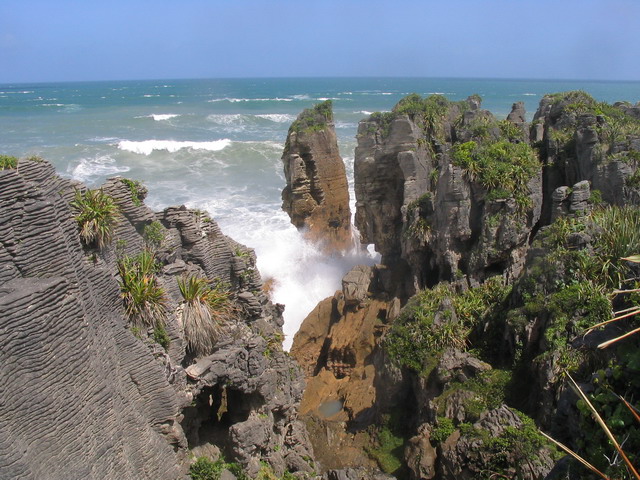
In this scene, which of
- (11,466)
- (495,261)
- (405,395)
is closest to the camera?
(11,466)

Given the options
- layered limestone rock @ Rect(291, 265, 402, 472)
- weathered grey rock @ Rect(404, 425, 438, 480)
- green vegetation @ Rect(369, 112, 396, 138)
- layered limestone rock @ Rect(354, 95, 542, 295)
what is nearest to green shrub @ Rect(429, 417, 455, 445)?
weathered grey rock @ Rect(404, 425, 438, 480)

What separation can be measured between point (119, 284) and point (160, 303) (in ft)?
3.38

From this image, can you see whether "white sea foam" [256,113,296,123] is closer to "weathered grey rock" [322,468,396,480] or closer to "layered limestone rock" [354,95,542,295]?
"layered limestone rock" [354,95,542,295]

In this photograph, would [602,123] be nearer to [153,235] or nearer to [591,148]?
[591,148]

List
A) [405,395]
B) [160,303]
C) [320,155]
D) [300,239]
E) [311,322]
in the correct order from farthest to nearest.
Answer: [300,239] → [320,155] → [311,322] → [405,395] → [160,303]

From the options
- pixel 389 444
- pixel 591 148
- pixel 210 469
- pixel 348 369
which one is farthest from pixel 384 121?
pixel 210 469

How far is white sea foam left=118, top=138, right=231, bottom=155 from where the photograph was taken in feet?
194

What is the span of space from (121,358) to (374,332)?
13.5 metres

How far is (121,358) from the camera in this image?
1030cm

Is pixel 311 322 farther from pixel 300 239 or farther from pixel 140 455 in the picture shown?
pixel 140 455

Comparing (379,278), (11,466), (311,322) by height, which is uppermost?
(11,466)

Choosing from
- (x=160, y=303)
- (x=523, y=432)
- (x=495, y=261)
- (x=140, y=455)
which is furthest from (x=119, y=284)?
(x=495, y=261)

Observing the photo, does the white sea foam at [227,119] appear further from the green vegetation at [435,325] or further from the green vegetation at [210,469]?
the green vegetation at [210,469]

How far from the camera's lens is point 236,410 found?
44.2ft
